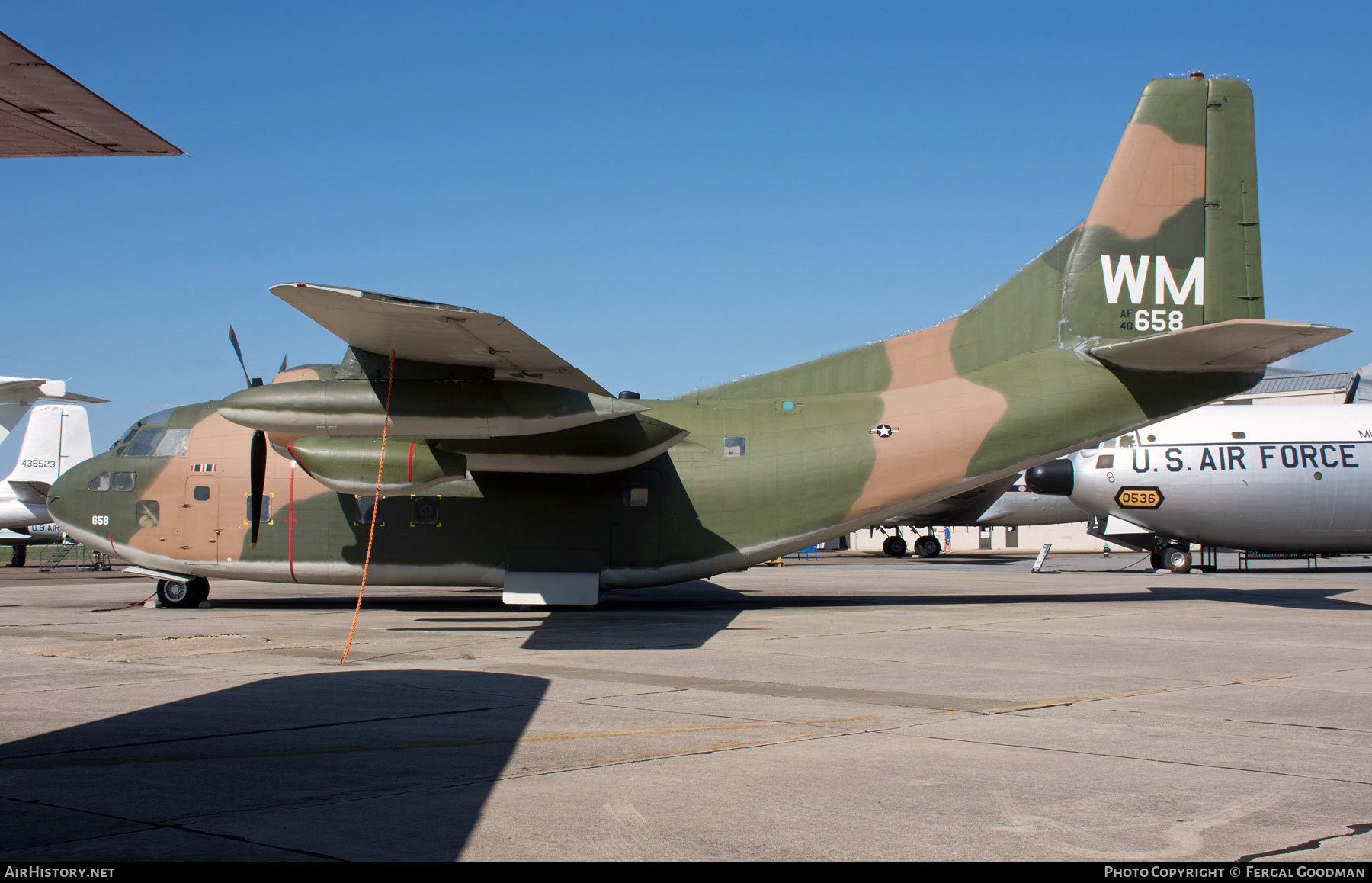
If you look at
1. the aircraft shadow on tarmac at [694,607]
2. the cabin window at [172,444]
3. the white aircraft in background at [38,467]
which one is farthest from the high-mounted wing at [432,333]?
the white aircraft in background at [38,467]

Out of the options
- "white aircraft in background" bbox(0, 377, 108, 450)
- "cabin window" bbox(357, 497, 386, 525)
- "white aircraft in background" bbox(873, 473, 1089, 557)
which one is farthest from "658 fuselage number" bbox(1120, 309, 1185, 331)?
"white aircraft in background" bbox(0, 377, 108, 450)

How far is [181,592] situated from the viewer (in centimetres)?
1808

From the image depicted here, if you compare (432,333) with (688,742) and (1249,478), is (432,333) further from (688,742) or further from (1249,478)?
(1249,478)

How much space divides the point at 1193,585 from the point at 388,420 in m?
20.1

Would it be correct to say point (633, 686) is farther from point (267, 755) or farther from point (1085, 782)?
point (1085, 782)

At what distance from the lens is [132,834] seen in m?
4.06

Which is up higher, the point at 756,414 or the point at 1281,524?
the point at 756,414

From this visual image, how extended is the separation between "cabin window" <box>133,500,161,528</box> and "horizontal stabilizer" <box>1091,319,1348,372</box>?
17.4 metres

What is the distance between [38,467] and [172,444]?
119ft

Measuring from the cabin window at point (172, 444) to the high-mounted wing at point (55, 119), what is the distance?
1389 cm

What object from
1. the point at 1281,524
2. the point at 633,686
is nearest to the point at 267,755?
the point at 633,686

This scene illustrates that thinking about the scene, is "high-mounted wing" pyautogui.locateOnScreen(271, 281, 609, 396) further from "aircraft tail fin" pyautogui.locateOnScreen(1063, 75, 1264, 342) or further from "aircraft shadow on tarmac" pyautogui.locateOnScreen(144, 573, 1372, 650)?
"aircraft tail fin" pyautogui.locateOnScreen(1063, 75, 1264, 342)

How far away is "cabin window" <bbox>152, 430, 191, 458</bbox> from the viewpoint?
17.9 meters

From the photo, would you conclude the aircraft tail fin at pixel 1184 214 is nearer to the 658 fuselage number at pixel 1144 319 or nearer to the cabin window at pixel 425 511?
the 658 fuselage number at pixel 1144 319
